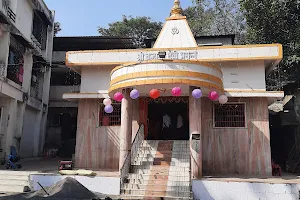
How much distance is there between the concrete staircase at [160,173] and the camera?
7.93 meters

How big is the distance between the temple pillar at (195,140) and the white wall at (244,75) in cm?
252

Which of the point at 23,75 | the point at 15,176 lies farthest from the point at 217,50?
the point at 23,75

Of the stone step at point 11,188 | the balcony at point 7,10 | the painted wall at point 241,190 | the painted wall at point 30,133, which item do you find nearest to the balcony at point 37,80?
the painted wall at point 30,133

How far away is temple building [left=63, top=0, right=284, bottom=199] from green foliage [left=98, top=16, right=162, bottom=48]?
1738 cm

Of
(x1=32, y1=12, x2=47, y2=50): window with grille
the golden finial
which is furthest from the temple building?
(x1=32, y1=12, x2=47, y2=50): window with grille

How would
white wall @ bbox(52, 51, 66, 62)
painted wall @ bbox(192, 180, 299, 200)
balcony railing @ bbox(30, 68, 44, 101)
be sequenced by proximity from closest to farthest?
painted wall @ bbox(192, 180, 299, 200) → balcony railing @ bbox(30, 68, 44, 101) → white wall @ bbox(52, 51, 66, 62)

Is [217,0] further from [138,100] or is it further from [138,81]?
[138,81]

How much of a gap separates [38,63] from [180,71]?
1190 centimetres

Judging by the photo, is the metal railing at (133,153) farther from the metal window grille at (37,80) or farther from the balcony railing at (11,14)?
the metal window grille at (37,80)

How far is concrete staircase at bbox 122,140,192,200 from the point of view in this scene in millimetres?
7930

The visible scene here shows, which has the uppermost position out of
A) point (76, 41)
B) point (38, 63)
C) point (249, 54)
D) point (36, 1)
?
point (36, 1)

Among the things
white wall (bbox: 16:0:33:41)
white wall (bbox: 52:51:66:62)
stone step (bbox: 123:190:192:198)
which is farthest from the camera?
white wall (bbox: 52:51:66:62)

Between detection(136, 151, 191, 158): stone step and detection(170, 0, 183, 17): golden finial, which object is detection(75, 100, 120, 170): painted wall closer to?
detection(136, 151, 191, 158): stone step

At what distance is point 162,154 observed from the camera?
393 inches
